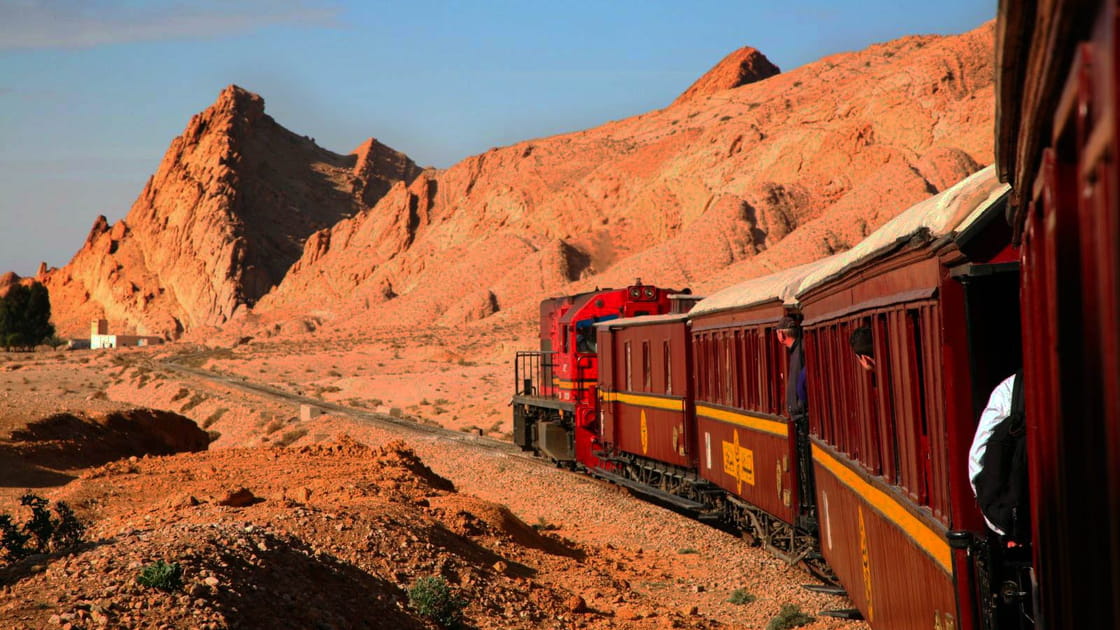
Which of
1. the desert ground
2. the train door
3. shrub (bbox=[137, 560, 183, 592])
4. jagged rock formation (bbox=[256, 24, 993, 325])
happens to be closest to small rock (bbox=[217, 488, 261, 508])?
the desert ground

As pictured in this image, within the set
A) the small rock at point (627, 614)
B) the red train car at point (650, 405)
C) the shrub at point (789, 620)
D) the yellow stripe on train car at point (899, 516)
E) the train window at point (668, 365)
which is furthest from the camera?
the train window at point (668, 365)

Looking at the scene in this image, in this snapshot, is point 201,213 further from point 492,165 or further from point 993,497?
point 993,497

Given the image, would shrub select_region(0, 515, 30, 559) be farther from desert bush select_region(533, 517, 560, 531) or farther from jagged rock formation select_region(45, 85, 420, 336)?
jagged rock formation select_region(45, 85, 420, 336)

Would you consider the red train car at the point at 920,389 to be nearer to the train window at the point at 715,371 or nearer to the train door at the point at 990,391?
the train door at the point at 990,391

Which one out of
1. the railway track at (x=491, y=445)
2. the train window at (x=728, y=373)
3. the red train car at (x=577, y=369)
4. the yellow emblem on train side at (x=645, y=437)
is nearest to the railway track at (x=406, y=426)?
the railway track at (x=491, y=445)

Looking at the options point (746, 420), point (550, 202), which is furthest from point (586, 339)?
point (550, 202)

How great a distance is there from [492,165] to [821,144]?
50627mm

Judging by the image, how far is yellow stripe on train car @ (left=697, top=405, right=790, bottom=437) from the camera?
507 inches

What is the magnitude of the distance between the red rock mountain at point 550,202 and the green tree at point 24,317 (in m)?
15.2

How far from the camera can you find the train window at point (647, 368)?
19578 mm

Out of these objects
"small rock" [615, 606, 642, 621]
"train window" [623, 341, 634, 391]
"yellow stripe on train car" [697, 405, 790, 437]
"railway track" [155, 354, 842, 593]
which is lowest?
"small rock" [615, 606, 642, 621]

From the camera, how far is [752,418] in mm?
14109

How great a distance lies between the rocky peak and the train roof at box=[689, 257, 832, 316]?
12342 cm

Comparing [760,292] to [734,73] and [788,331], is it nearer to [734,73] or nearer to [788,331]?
[788,331]
